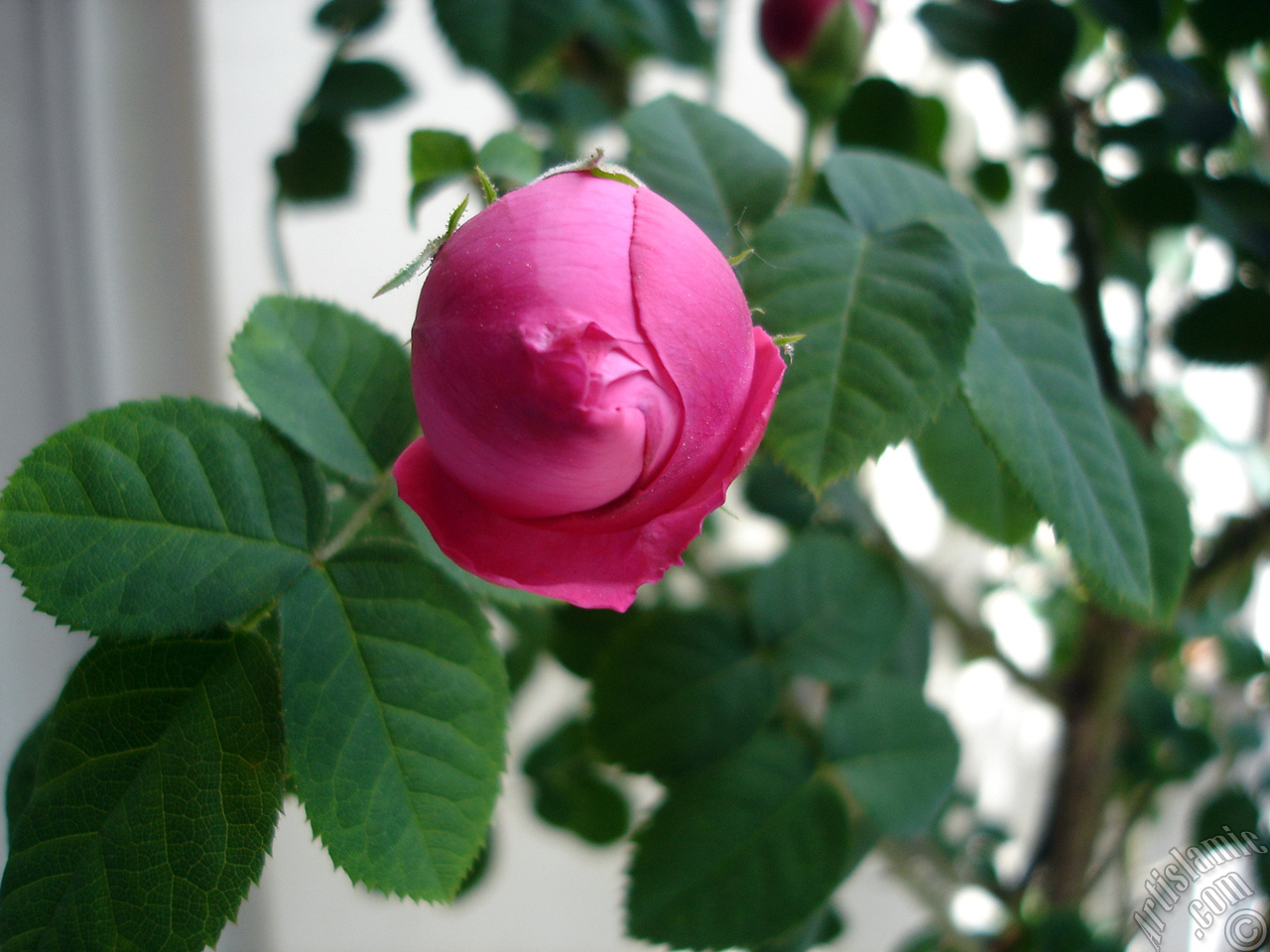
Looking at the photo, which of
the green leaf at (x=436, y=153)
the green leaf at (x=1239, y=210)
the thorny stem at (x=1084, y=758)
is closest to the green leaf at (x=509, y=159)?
the green leaf at (x=436, y=153)

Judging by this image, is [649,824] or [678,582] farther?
[678,582]

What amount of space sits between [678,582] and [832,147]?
43 centimetres

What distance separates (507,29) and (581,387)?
293 millimetres

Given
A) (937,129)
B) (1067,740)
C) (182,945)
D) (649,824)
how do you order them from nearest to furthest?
1. (182,945)
2. (649,824)
3. (937,129)
4. (1067,740)

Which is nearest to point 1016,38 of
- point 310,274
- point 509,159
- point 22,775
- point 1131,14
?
point 1131,14

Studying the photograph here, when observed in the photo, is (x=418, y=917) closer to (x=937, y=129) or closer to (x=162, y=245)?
(x=162, y=245)

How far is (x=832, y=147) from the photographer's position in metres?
0.48

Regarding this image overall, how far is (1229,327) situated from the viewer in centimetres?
43

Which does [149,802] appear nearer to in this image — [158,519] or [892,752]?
[158,519]

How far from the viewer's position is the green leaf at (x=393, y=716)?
0.72ft

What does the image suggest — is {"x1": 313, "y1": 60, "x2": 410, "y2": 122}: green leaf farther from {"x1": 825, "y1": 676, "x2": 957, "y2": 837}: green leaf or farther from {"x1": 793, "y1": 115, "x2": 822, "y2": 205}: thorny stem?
{"x1": 825, "y1": 676, "x2": 957, "y2": 837}: green leaf

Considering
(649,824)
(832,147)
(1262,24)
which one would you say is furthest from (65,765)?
(1262,24)

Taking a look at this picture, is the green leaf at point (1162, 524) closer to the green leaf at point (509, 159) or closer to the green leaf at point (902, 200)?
the green leaf at point (902, 200)
